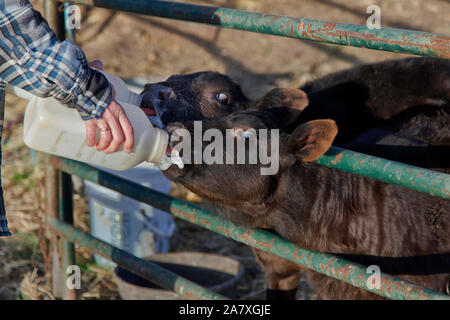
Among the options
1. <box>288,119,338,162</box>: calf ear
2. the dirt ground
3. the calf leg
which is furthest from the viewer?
the dirt ground

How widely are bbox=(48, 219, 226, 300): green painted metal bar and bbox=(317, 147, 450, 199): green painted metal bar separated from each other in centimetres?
91

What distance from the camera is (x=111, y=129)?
2.08 metres

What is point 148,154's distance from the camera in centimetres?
236

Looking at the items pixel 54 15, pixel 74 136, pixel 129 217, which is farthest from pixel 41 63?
pixel 129 217

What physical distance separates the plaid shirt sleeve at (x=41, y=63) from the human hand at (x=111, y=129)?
24mm

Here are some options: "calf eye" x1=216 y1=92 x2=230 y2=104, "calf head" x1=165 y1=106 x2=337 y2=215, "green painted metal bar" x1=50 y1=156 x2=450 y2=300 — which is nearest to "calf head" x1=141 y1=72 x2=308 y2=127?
"calf eye" x1=216 y1=92 x2=230 y2=104

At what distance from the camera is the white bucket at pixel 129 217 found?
4.37 metres

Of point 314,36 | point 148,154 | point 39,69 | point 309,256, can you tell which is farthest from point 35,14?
point 309,256

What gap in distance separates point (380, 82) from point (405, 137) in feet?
2.28

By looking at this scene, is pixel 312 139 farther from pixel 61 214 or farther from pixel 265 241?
pixel 61 214

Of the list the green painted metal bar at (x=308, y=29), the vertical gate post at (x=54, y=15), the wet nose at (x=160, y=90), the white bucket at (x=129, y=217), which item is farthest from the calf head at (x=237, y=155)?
the white bucket at (x=129, y=217)

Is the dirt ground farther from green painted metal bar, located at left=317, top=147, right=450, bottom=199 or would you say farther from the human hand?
green painted metal bar, located at left=317, top=147, right=450, bottom=199

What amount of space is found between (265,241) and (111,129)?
0.91 metres

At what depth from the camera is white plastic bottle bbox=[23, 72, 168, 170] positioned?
2.12 m
